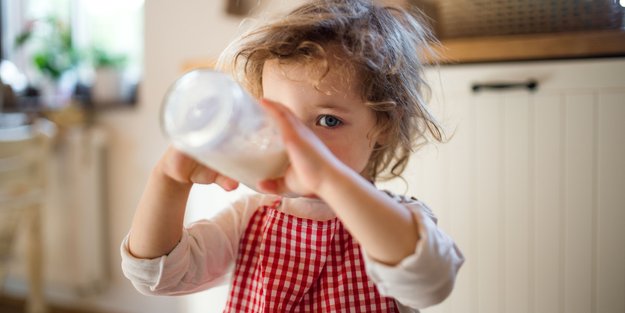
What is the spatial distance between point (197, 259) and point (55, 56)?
4.89 ft

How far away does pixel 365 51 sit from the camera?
0.53m

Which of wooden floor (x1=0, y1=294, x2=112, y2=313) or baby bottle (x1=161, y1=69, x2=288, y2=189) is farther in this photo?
wooden floor (x1=0, y1=294, x2=112, y2=313)

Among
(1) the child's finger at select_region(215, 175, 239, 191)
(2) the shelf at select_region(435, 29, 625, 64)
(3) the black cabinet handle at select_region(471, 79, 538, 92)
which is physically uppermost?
(2) the shelf at select_region(435, 29, 625, 64)

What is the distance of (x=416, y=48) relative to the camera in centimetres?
62

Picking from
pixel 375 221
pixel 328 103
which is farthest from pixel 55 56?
pixel 375 221

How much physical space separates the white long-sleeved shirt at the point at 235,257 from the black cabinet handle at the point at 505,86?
0.22m

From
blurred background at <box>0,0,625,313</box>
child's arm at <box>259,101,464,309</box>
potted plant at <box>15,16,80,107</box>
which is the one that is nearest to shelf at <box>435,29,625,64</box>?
blurred background at <box>0,0,625,313</box>

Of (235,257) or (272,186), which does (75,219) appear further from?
(272,186)

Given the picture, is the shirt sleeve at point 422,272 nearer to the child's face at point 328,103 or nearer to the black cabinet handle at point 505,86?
the child's face at point 328,103

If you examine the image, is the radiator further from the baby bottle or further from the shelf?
the baby bottle

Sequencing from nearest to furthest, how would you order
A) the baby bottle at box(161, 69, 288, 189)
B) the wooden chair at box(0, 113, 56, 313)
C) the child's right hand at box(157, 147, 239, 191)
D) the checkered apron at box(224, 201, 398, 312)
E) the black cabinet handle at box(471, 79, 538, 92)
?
1. the baby bottle at box(161, 69, 288, 189)
2. the child's right hand at box(157, 147, 239, 191)
3. the checkered apron at box(224, 201, 398, 312)
4. the black cabinet handle at box(471, 79, 538, 92)
5. the wooden chair at box(0, 113, 56, 313)

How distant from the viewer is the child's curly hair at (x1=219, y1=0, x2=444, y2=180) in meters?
0.52

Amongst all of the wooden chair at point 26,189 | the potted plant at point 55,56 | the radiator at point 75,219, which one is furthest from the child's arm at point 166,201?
the potted plant at point 55,56

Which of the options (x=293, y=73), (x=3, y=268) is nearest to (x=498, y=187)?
(x=293, y=73)
